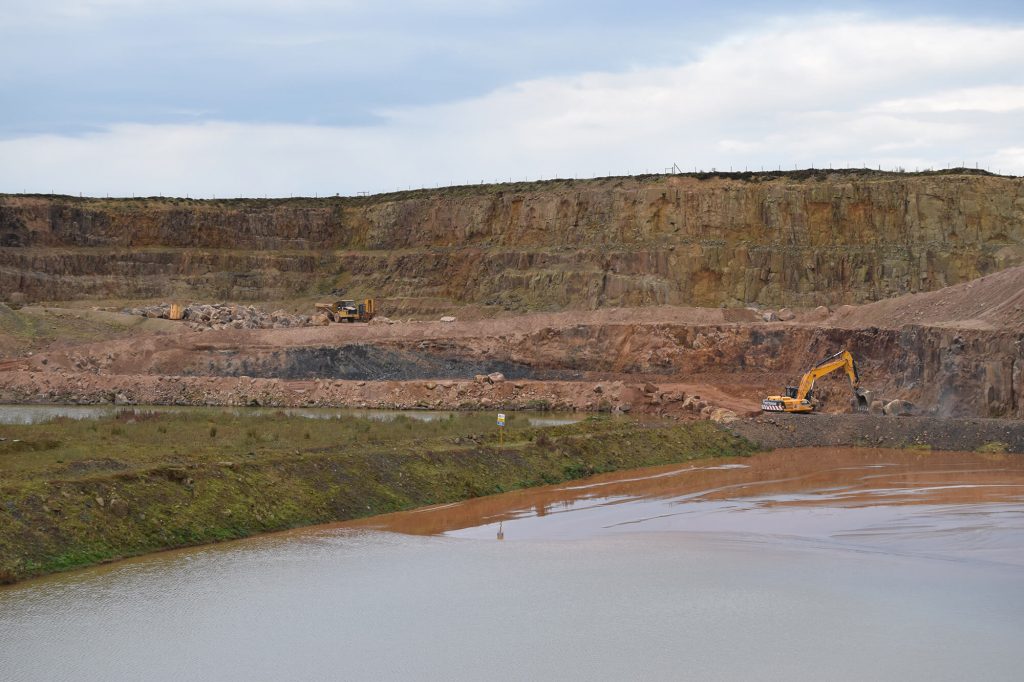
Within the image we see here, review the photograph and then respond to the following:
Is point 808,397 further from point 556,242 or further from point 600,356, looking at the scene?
point 556,242

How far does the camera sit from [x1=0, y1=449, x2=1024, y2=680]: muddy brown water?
1190 cm

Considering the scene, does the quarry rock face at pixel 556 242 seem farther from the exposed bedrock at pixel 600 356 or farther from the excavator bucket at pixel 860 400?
the excavator bucket at pixel 860 400

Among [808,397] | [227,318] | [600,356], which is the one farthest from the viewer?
[227,318]

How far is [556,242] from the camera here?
80000 millimetres

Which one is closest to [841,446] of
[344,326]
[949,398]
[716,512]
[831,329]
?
[949,398]

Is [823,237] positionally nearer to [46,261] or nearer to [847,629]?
[46,261]

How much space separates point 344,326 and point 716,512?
1591 inches

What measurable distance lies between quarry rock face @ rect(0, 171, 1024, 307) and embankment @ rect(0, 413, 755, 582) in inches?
1731

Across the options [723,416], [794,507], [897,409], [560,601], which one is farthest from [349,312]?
[560,601]

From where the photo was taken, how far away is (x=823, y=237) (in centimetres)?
7394

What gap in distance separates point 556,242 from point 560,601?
6640 centimetres

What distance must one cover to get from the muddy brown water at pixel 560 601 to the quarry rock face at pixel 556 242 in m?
52.7

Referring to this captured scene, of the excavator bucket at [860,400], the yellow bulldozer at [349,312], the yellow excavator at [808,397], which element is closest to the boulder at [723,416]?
the yellow excavator at [808,397]

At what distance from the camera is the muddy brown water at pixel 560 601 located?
39.0 feet
